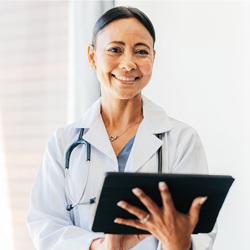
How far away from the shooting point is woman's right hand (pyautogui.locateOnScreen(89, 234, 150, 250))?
3.10 ft

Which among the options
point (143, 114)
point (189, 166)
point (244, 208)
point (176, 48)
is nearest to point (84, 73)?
point (176, 48)

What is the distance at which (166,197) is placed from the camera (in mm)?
753

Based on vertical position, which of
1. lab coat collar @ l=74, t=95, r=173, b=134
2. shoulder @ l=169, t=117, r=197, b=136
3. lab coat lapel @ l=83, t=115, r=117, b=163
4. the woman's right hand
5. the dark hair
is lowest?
the woman's right hand

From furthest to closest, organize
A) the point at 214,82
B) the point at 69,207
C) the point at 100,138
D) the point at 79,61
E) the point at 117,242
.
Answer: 1. the point at 79,61
2. the point at 214,82
3. the point at 100,138
4. the point at 69,207
5. the point at 117,242

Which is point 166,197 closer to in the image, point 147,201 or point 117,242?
point 147,201

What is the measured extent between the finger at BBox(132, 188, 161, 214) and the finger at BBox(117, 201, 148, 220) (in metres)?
0.02

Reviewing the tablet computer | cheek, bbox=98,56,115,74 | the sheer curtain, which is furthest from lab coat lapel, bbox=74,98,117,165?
the sheer curtain

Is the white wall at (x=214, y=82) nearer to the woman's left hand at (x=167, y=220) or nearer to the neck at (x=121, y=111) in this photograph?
the neck at (x=121, y=111)

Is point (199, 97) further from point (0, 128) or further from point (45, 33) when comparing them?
point (0, 128)

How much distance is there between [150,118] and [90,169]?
14.0 inches

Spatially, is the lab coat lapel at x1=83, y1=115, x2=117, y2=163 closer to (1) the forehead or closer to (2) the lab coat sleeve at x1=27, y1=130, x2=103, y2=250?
(2) the lab coat sleeve at x1=27, y1=130, x2=103, y2=250

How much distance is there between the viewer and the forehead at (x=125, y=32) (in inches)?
46.7

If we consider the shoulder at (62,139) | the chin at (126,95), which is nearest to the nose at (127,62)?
the chin at (126,95)

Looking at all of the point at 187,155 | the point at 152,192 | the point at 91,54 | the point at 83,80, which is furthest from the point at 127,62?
the point at 83,80
